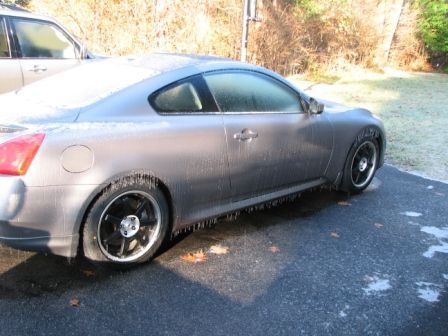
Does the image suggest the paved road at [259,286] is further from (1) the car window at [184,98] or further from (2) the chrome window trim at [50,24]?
(2) the chrome window trim at [50,24]

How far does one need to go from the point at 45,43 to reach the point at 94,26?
6.61 metres

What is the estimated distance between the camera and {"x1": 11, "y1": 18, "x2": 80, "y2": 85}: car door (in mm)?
6605

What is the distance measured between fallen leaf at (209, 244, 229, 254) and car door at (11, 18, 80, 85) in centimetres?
401

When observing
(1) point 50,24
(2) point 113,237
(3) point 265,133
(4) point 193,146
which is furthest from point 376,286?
(1) point 50,24

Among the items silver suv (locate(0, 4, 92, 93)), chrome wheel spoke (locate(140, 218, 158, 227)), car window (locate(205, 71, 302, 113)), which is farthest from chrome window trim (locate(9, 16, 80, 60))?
chrome wheel spoke (locate(140, 218, 158, 227))

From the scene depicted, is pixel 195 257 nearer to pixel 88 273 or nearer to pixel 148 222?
pixel 148 222

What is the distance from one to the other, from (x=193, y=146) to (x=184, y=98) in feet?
1.29

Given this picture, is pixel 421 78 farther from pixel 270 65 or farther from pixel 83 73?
pixel 83 73

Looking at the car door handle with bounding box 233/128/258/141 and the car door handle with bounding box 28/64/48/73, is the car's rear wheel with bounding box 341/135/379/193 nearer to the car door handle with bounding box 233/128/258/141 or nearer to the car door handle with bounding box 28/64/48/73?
the car door handle with bounding box 233/128/258/141

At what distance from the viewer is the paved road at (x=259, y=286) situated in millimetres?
3037

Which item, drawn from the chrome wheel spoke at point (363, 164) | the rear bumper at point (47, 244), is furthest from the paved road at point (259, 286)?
the chrome wheel spoke at point (363, 164)

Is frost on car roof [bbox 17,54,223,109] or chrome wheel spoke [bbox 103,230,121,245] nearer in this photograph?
chrome wheel spoke [bbox 103,230,121,245]

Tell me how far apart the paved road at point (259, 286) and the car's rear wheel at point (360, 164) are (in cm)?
74

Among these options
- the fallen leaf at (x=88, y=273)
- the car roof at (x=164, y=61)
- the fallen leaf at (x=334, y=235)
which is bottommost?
the fallen leaf at (x=334, y=235)
